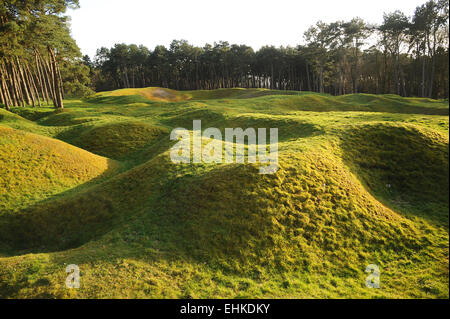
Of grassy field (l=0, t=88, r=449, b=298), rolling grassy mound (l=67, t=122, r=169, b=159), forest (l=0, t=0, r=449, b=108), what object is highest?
forest (l=0, t=0, r=449, b=108)

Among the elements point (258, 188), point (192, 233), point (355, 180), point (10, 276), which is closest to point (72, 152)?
point (10, 276)

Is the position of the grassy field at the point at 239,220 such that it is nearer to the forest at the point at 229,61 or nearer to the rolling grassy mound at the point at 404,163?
the rolling grassy mound at the point at 404,163

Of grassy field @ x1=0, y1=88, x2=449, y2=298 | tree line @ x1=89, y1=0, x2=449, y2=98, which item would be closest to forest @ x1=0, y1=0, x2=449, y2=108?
tree line @ x1=89, y1=0, x2=449, y2=98

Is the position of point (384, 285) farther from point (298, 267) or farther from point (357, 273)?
point (298, 267)

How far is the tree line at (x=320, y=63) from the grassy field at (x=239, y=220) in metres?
49.7

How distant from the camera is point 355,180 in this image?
1594 centimetres

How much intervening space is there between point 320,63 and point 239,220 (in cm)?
6957

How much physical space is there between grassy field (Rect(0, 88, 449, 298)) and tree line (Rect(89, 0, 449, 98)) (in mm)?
49671

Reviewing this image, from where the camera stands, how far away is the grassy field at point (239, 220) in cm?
1005

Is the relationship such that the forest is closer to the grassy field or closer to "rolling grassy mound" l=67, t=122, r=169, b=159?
"rolling grassy mound" l=67, t=122, r=169, b=159

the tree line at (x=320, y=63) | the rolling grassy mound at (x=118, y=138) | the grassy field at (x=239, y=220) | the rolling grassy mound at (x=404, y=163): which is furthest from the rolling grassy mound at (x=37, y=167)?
the tree line at (x=320, y=63)

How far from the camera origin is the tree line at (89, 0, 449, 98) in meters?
58.8

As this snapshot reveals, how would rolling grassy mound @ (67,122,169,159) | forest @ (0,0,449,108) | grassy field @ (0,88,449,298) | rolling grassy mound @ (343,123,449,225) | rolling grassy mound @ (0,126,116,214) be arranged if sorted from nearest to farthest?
grassy field @ (0,88,449,298) < rolling grassy mound @ (343,123,449,225) < rolling grassy mound @ (0,126,116,214) < rolling grassy mound @ (67,122,169,159) < forest @ (0,0,449,108)

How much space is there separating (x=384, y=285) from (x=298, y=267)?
3244 millimetres
